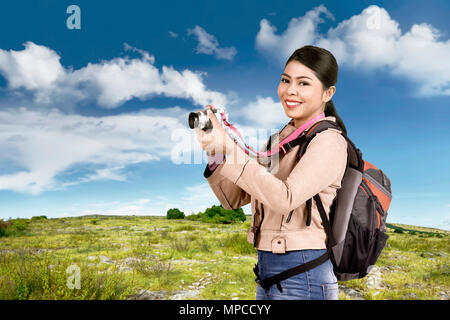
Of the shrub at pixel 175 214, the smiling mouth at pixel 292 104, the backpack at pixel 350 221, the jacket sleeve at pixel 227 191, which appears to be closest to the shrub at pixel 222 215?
the shrub at pixel 175 214

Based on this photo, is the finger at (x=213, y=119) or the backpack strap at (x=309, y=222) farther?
the backpack strap at (x=309, y=222)

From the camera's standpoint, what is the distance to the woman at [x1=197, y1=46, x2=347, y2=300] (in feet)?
4.75

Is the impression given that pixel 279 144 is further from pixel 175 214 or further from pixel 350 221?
pixel 175 214

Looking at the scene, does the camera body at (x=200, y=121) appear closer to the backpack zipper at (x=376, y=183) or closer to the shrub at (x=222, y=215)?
the backpack zipper at (x=376, y=183)

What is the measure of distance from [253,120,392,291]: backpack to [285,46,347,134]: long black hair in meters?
0.33

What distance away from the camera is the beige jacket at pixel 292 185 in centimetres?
142

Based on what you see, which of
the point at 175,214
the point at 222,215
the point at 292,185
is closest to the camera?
the point at 292,185

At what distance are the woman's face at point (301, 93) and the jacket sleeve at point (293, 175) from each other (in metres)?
0.33

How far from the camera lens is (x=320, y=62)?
185 cm

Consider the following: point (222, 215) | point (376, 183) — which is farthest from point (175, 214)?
point (376, 183)

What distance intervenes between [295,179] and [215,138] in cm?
42
